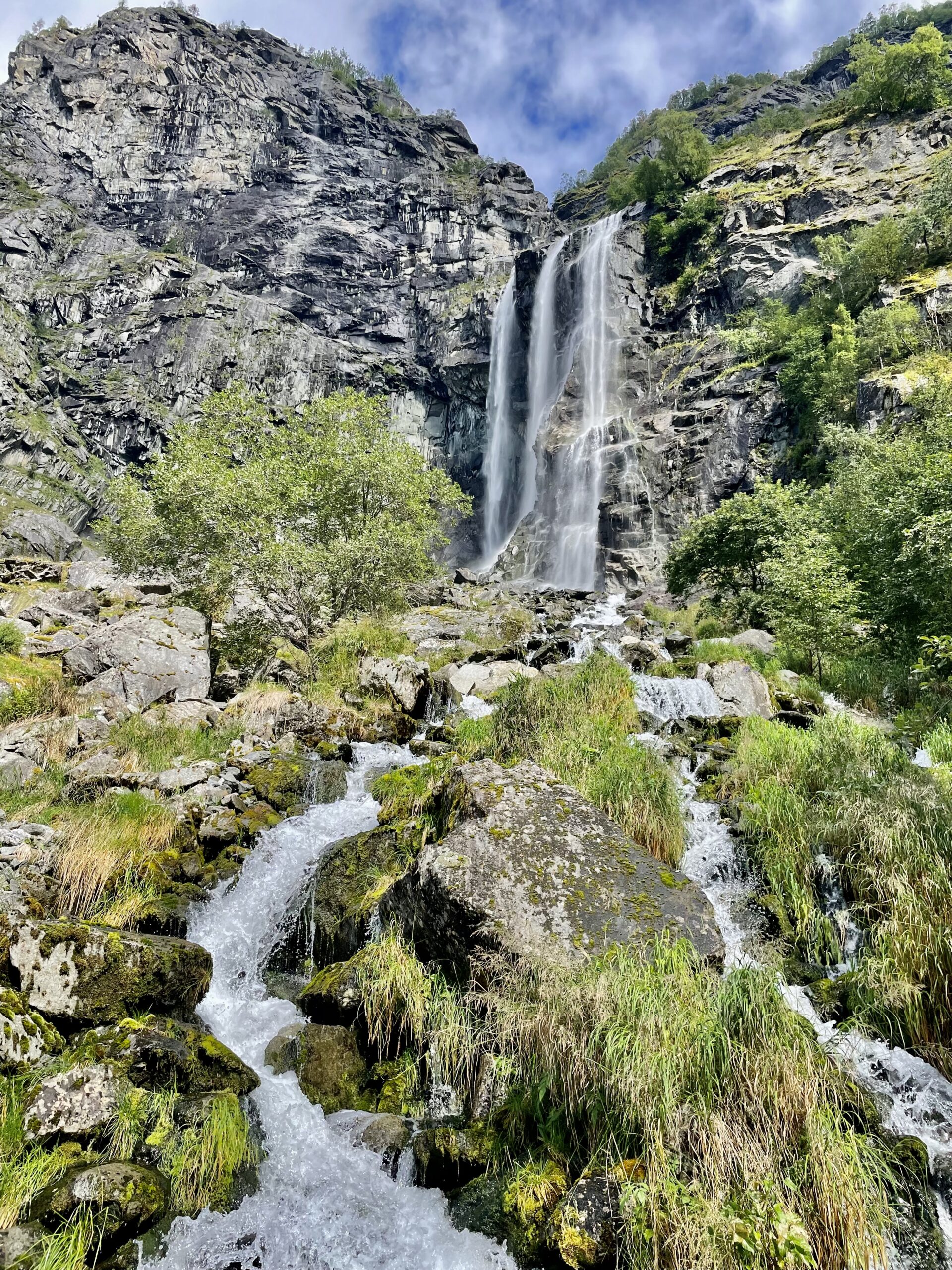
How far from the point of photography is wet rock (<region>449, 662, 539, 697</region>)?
654 inches

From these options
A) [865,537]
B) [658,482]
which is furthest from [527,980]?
[658,482]

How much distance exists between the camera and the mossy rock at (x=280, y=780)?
10492mm

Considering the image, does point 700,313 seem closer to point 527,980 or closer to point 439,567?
point 439,567

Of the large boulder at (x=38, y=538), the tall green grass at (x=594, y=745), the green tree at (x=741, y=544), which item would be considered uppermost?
the large boulder at (x=38, y=538)

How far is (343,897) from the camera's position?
307 inches

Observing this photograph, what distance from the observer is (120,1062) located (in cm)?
503

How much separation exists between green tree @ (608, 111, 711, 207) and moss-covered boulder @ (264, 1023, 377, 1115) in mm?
67788

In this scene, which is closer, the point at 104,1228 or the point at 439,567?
the point at 104,1228

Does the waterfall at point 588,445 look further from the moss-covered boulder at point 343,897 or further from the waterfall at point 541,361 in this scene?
the moss-covered boulder at point 343,897

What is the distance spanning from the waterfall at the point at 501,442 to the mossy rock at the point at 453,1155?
52.5 metres

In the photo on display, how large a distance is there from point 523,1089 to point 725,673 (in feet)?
38.0

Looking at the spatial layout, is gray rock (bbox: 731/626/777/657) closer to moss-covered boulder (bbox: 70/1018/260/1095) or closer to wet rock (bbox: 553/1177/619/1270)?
wet rock (bbox: 553/1177/619/1270)

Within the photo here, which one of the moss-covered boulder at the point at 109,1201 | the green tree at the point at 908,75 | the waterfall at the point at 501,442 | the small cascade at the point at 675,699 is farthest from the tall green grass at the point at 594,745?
the green tree at the point at 908,75

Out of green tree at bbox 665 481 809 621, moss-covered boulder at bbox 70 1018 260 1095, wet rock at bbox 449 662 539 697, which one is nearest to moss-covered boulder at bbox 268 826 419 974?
moss-covered boulder at bbox 70 1018 260 1095
